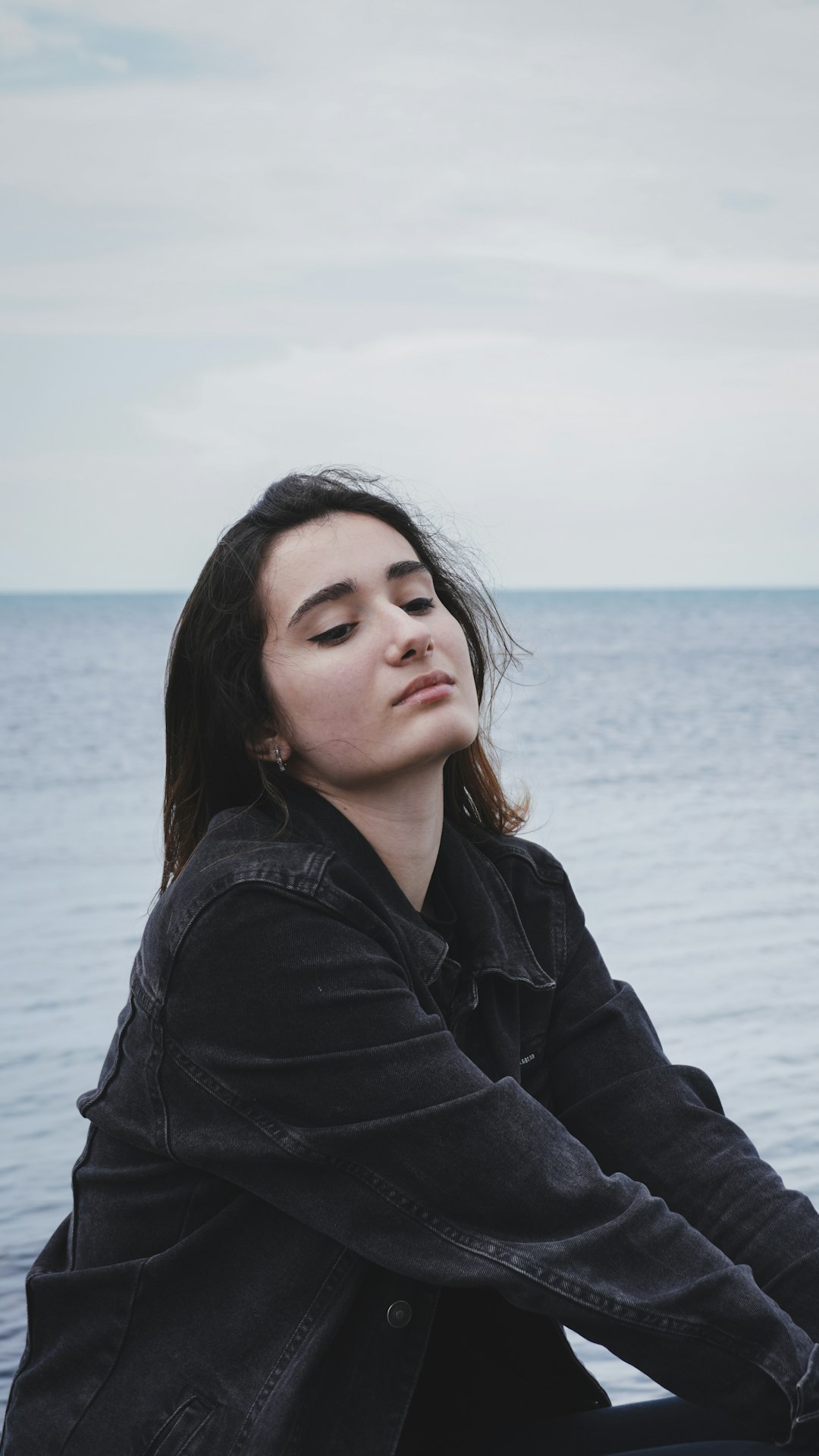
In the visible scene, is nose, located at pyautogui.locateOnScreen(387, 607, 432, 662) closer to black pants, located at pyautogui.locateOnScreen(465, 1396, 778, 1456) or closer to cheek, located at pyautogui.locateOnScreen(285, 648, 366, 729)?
cheek, located at pyautogui.locateOnScreen(285, 648, 366, 729)

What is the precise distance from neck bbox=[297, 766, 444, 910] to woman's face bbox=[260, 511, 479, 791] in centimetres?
2

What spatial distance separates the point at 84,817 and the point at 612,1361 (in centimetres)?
759

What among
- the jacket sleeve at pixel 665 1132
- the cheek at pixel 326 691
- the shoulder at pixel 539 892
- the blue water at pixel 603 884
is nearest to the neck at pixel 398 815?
the cheek at pixel 326 691

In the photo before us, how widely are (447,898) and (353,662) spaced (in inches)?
16.0

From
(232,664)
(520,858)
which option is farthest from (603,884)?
(232,664)

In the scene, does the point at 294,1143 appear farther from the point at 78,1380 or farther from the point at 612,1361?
the point at 612,1361

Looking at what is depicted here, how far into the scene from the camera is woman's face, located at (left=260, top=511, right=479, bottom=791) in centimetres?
180

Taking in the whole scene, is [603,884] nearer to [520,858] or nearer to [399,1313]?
[520,858]

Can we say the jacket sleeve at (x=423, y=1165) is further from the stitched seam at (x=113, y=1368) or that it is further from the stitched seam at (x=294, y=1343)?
the stitched seam at (x=113, y=1368)

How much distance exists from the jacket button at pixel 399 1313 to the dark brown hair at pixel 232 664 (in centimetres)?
61

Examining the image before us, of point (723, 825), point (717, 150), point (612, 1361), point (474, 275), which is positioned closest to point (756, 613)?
point (474, 275)

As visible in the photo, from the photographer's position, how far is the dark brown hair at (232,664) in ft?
6.14

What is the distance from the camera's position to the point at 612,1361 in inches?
120

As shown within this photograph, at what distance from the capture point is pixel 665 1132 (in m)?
1.90
